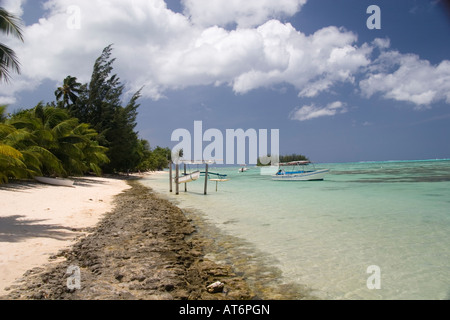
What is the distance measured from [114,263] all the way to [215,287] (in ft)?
6.81

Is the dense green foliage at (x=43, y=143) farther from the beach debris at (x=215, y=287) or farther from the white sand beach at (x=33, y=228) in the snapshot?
the beach debris at (x=215, y=287)

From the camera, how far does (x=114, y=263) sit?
211 inches

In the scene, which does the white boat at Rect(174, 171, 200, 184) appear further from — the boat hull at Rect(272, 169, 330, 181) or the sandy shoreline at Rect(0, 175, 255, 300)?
the boat hull at Rect(272, 169, 330, 181)

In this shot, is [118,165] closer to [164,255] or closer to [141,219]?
[141,219]

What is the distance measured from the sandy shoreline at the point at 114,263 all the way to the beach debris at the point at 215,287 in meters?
0.06

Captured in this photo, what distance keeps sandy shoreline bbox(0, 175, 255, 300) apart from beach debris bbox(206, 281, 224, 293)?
0.06m

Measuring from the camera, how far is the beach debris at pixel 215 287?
446cm

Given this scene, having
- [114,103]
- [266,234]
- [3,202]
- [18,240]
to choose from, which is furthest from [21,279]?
[114,103]

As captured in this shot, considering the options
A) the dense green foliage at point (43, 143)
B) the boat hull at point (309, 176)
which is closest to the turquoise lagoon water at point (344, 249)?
the dense green foliage at point (43, 143)

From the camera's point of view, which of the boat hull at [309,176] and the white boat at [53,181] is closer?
the white boat at [53,181]

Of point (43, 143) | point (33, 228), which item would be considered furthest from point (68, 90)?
point (33, 228)

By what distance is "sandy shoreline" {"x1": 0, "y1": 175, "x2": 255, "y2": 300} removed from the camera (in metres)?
4.12

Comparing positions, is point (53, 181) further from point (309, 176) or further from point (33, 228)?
point (309, 176)

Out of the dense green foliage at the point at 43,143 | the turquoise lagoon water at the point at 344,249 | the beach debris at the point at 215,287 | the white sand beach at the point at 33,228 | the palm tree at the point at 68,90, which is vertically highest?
the palm tree at the point at 68,90
